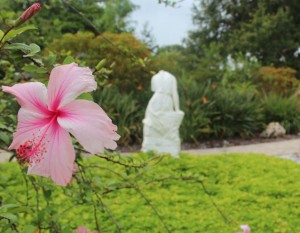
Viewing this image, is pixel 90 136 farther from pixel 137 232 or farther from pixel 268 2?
pixel 268 2

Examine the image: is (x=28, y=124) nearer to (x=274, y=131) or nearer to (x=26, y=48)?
(x=26, y=48)

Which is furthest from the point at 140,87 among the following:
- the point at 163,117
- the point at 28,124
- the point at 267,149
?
the point at 28,124

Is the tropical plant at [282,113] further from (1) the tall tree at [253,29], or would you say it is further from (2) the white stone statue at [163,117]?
(1) the tall tree at [253,29]

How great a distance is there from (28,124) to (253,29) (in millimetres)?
17805

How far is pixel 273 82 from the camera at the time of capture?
40.0 feet

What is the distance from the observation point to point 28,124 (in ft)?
1.72

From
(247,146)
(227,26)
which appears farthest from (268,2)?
(247,146)

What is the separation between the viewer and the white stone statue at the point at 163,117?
6645 mm

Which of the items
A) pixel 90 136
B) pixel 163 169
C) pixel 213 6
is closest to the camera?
pixel 90 136

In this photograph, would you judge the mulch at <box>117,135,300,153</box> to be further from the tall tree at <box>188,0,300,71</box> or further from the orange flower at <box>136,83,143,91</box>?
the tall tree at <box>188,0,300,71</box>

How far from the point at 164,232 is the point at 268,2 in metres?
16.3

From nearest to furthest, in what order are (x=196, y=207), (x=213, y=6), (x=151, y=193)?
(x=196, y=207) < (x=151, y=193) < (x=213, y=6)

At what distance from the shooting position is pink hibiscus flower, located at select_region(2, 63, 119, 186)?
1.55 ft

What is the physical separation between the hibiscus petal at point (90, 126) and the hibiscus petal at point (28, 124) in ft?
0.09
